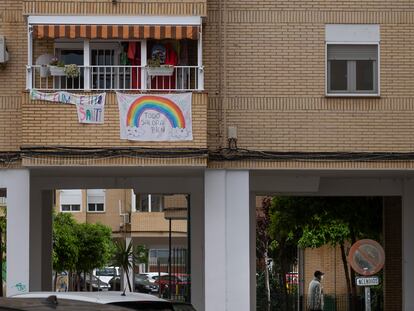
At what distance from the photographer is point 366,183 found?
25922 millimetres

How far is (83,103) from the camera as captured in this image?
21.1m

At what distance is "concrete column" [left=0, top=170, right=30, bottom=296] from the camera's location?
21.5m

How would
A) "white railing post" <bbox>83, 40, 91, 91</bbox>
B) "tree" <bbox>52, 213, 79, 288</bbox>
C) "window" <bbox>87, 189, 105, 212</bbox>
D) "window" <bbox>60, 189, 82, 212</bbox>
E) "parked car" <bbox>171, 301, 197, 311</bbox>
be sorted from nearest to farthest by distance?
"parked car" <bbox>171, 301, 197, 311</bbox>, "white railing post" <bbox>83, 40, 91, 91</bbox>, "tree" <bbox>52, 213, 79, 288</bbox>, "window" <bbox>60, 189, 82, 212</bbox>, "window" <bbox>87, 189, 105, 212</bbox>

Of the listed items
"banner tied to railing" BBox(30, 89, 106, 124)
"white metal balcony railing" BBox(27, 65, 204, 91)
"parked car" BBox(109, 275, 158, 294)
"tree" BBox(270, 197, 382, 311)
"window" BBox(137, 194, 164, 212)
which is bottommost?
"parked car" BBox(109, 275, 158, 294)

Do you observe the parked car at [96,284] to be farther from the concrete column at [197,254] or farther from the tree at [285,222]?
the concrete column at [197,254]

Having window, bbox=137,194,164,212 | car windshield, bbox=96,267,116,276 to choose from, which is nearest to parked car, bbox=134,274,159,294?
window, bbox=137,194,164,212

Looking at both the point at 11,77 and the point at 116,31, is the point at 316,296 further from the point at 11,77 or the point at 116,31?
the point at 11,77

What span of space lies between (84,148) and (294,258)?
86.1 feet

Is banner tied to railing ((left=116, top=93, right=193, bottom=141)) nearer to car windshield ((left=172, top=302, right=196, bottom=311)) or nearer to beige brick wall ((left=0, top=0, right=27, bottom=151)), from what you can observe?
beige brick wall ((left=0, top=0, right=27, bottom=151))

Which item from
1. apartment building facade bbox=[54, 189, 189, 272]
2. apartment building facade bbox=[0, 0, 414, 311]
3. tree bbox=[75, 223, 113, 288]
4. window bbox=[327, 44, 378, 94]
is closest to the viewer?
apartment building facade bbox=[0, 0, 414, 311]

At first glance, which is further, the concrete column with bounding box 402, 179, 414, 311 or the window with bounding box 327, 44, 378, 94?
the concrete column with bounding box 402, 179, 414, 311

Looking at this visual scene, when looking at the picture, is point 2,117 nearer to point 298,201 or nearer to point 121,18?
point 121,18

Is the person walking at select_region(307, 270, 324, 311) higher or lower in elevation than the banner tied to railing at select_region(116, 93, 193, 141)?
lower

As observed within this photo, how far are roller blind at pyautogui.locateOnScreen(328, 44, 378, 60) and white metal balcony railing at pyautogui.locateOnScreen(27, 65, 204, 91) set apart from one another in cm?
270
